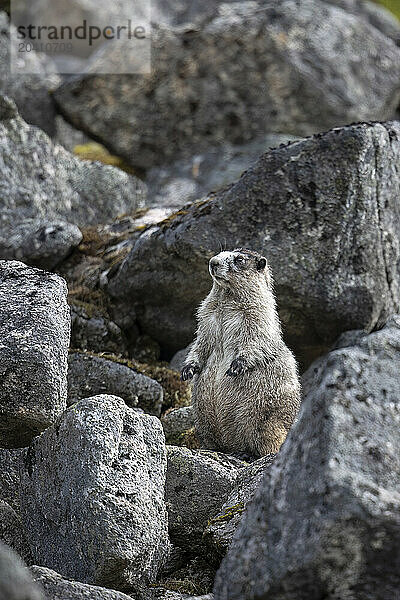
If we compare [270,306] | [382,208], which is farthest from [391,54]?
[270,306]

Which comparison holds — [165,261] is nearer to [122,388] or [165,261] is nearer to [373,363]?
[122,388]

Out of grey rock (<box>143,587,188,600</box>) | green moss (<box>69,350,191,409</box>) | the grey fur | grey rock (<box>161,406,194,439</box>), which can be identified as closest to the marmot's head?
the grey fur

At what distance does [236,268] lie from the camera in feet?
36.0

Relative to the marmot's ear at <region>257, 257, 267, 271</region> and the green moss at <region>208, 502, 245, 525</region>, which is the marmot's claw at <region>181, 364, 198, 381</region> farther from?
the green moss at <region>208, 502, 245, 525</region>

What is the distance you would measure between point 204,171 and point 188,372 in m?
10.1

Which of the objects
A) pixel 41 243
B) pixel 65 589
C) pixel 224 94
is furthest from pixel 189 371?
pixel 224 94

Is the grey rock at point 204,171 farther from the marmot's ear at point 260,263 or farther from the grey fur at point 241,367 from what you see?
the grey fur at point 241,367

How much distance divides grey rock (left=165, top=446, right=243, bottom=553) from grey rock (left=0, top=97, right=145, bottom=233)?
730 cm

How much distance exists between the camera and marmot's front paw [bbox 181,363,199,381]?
10841mm

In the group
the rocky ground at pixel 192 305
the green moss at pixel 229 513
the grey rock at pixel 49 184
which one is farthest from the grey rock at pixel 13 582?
the grey rock at pixel 49 184

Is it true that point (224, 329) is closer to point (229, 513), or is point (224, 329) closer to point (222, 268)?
point (222, 268)

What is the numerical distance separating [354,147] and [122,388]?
554 centimetres

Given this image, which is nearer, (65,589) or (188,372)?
(65,589)

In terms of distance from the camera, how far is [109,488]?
23.8 feet
